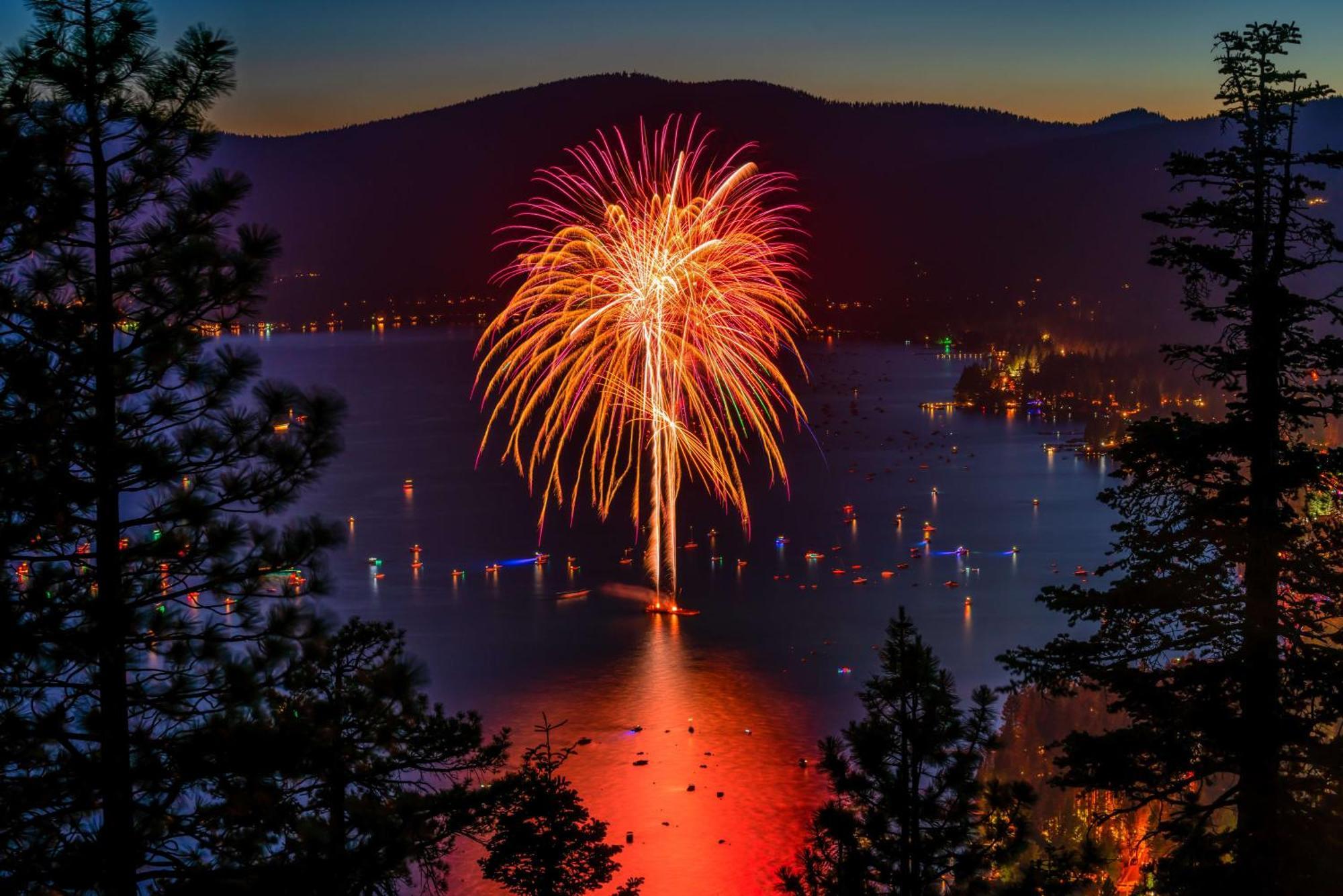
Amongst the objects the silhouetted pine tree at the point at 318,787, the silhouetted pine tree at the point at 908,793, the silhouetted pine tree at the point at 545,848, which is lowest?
the silhouetted pine tree at the point at 545,848

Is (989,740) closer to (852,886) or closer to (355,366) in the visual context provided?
(852,886)

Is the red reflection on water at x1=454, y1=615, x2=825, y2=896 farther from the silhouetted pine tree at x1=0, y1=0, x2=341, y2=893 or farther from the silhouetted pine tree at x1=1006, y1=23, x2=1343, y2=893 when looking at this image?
the silhouetted pine tree at x1=0, y1=0, x2=341, y2=893

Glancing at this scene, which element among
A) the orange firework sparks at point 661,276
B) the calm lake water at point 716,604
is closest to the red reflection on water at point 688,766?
the calm lake water at point 716,604

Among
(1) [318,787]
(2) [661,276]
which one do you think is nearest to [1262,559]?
(1) [318,787]

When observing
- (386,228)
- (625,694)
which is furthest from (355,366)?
(625,694)

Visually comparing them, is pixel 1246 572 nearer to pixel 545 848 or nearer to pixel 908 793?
pixel 908 793

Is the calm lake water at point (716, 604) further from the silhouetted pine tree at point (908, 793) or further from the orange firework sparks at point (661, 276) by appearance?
the silhouetted pine tree at point (908, 793)
